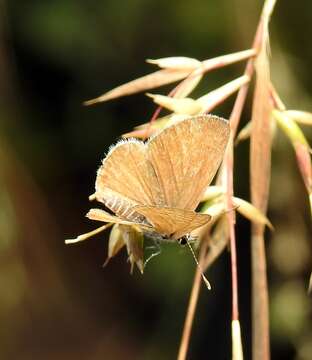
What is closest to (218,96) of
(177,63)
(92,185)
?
(177,63)

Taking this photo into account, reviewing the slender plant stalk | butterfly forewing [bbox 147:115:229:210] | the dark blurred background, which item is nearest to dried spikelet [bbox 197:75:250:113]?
the slender plant stalk

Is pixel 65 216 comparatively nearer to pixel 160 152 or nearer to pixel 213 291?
pixel 213 291

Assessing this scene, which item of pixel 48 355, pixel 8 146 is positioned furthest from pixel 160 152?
pixel 48 355

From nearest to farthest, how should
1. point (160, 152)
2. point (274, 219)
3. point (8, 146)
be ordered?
point (160, 152), point (274, 219), point (8, 146)

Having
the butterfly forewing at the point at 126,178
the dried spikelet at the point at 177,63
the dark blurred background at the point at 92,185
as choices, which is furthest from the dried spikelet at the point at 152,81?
the dark blurred background at the point at 92,185

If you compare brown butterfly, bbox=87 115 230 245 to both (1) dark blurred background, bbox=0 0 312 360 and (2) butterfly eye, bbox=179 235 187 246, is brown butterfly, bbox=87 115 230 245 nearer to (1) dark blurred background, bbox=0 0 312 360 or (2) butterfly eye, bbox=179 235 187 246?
(2) butterfly eye, bbox=179 235 187 246

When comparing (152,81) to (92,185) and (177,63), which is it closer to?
(177,63)
